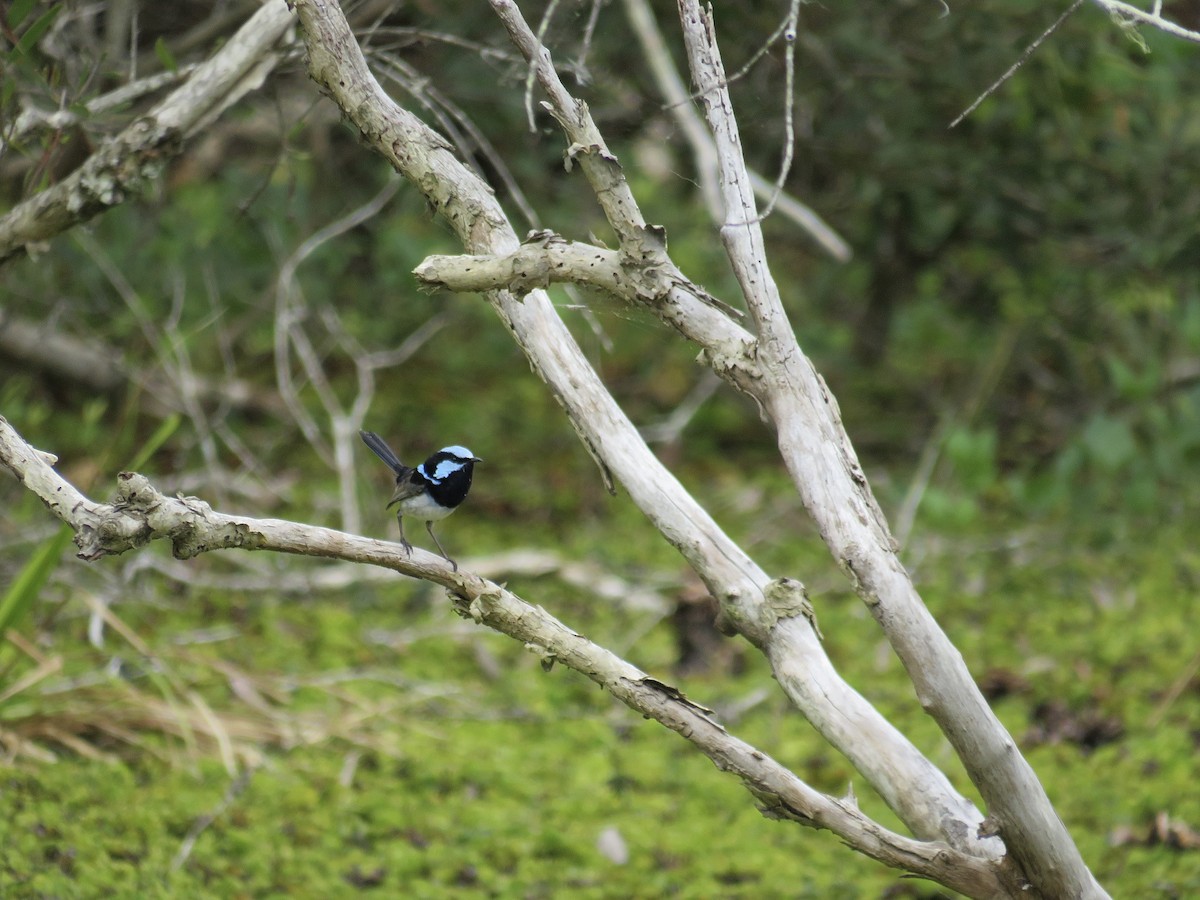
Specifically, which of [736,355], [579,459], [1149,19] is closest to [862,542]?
[736,355]

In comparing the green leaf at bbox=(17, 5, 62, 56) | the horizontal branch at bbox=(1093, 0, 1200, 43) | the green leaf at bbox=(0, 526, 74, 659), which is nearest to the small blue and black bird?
the green leaf at bbox=(0, 526, 74, 659)

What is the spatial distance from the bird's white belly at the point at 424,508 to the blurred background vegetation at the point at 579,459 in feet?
2.33

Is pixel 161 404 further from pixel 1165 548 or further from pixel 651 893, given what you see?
pixel 1165 548

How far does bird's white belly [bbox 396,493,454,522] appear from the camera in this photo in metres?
3.47

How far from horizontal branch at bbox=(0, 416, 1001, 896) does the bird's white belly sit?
0.99 meters

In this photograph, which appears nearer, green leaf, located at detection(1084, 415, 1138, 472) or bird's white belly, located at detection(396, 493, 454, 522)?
bird's white belly, located at detection(396, 493, 454, 522)

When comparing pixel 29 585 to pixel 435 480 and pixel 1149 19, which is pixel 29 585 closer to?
pixel 435 480

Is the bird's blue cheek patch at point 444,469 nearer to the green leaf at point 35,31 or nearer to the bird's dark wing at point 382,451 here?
the bird's dark wing at point 382,451

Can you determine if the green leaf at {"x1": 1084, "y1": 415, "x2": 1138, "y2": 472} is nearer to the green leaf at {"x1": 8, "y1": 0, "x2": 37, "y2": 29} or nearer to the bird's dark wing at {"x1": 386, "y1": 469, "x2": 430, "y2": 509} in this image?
the bird's dark wing at {"x1": 386, "y1": 469, "x2": 430, "y2": 509}

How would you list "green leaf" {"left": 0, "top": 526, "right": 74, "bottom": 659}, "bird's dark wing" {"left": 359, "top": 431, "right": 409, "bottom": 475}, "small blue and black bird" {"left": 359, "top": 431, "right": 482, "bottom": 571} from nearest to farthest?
1. "green leaf" {"left": 0, "top": 526, "right": 74, "bottom": 659}
2. "bird's dark wing" {"left": 359, "top": 431, "right": 409, "bottom": 475}
3. "small blue and black bird" {"left": 359, "top": 431, "right": 482, "bottom": 571}

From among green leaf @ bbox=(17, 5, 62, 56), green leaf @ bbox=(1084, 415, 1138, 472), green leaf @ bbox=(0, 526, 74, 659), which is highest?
green leaf @ bbox=(1084, 415, 1138, 472)

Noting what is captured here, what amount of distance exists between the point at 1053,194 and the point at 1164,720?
7.82ft

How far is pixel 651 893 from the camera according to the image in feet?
11.0

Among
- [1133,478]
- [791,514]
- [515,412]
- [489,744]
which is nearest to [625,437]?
[489,744]
